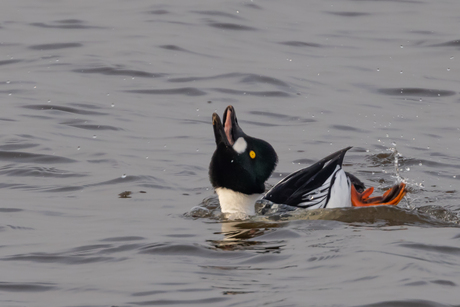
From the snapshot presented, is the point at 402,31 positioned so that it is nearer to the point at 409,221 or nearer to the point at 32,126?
the point at 32,126

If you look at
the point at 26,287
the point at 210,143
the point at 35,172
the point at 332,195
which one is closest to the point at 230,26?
the point at 210,143

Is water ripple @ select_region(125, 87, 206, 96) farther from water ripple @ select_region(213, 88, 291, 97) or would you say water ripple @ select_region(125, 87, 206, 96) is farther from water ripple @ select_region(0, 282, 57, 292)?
water ripple @ select_region(0, 282, 57, 292)

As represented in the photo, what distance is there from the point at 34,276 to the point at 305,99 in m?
7.41

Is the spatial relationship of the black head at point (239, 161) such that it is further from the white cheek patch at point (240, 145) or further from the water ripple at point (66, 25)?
the water ripple at point (66, 25)

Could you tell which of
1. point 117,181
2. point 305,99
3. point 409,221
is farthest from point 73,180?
point 305,99

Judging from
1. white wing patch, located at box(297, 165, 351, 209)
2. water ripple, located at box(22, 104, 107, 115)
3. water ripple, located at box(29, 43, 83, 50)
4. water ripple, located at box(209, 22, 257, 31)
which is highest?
water ripple, located at box(209, 22, 257, 31)

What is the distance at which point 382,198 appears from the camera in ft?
21.5

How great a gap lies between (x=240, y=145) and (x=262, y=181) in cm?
42

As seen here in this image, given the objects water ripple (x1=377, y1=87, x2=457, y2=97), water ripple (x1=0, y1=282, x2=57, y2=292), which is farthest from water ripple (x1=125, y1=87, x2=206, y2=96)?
water ripple (x1=0, y1=282, x2=57, y2=292)

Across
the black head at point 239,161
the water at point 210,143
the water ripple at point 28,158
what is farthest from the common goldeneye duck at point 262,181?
the water ripple at point 28,158

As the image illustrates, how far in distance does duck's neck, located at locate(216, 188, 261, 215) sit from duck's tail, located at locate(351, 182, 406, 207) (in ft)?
2.89

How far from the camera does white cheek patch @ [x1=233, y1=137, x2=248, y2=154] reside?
6.38 m

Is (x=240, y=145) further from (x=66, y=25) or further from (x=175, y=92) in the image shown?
(x=66, y=25)

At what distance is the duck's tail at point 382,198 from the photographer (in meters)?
6.42
